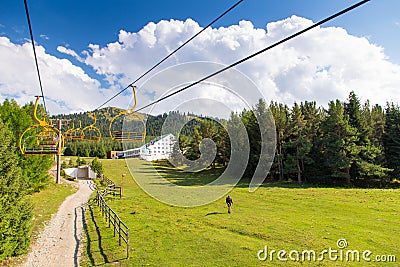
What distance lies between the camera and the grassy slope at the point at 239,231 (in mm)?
12328

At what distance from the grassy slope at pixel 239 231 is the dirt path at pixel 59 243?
72cm

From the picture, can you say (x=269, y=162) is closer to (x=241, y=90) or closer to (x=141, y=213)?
(x=141, y=213)

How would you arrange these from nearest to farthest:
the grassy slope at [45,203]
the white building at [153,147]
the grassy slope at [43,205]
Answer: the grassy slope at [43,205] → the grassy slope at [45,203] → the white building at [153,147]

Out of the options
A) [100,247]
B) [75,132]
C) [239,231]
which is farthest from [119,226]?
[75,132]

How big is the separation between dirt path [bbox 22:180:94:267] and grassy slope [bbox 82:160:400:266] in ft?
2.36

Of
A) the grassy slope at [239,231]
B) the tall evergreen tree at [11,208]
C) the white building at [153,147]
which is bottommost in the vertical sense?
the grassy slope at [239,231]

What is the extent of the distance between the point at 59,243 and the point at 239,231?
9.98m

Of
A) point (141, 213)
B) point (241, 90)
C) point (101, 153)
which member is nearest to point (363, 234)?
point (241, 90)

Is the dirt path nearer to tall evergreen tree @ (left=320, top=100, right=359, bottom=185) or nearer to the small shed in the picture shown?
tall evergreen tree @ (left=320, top=100, right=359, bottom=185)

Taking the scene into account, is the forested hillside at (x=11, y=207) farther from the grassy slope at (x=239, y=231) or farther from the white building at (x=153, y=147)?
the white building at (x=153, y=147)

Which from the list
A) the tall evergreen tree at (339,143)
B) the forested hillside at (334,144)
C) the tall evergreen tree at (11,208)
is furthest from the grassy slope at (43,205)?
the tall evergreen tree at (339,143)

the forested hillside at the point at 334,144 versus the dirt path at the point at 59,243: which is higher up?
the forested hillside at the point at 334,144

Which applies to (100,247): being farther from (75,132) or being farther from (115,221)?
(75,132)

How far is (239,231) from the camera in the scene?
53.7 feet
